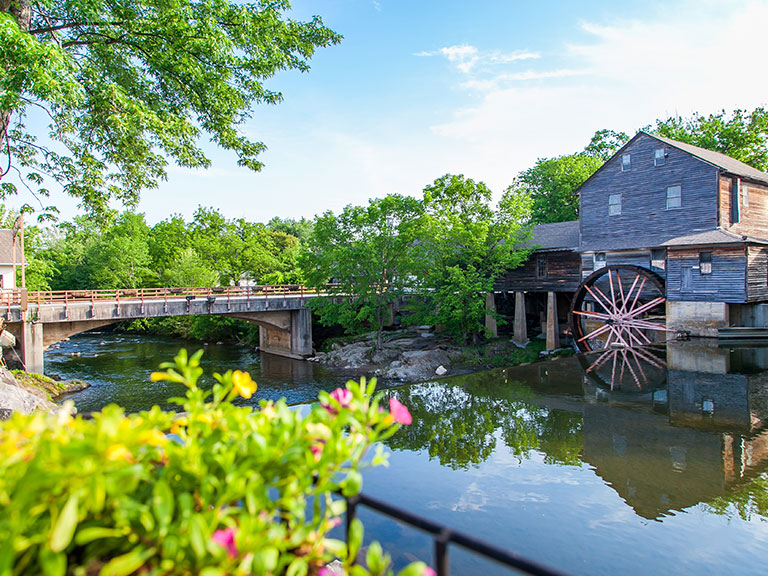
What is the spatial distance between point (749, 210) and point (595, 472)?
21115 mm

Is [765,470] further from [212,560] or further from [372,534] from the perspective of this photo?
[212,560]

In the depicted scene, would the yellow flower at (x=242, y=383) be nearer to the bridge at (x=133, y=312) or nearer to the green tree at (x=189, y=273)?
the bridge at (x=133, y=312)

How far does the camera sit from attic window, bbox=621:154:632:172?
23.2 m

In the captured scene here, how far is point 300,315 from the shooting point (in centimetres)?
2995

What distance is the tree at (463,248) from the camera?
2470 centimetres

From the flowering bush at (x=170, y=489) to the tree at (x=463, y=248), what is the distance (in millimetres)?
22512

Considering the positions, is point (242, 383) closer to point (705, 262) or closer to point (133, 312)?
point (705, 262)

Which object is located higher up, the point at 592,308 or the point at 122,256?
the point at 122,256

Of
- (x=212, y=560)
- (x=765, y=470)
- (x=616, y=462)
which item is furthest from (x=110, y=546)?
(x=765, y=470)

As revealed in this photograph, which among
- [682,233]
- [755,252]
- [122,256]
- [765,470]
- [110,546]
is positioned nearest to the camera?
[110,546]

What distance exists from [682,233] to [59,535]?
24.9 meters

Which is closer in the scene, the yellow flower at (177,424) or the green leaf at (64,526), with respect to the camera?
the green leaf at (64,526)

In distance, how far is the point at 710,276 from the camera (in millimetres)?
20172

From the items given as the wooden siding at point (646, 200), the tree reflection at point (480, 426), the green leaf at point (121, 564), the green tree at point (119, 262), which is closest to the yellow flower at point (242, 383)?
the green leaf at point (121, 564)
